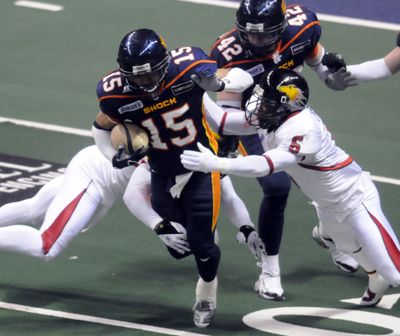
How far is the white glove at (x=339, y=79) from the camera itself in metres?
9.84

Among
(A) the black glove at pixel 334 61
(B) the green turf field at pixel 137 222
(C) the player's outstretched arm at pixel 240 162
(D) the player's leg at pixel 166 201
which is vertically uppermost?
(A) the black glove at pixel 334 61

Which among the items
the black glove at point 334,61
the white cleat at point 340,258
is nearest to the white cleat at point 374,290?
the white cleat at point 340,258

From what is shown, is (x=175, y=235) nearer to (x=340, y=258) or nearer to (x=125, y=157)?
(x=125, y=157)

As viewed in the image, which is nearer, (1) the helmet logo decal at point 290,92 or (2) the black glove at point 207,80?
(2) the black glove at point 207,80

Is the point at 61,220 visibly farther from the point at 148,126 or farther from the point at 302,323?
the point at 302,323

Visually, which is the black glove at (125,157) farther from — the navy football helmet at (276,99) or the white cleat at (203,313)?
the white cleat at (203,313)

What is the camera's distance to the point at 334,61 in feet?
32.2

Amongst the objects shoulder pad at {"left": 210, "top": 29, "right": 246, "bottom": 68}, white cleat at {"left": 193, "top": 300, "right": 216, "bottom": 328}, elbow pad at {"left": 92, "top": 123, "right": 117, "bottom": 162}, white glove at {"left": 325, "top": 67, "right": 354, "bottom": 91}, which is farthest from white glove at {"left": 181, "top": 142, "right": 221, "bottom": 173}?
white glove at {"left": 325, "top": 67, "right": 354, "bottom": 91}

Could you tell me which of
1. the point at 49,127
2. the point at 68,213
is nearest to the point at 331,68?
the point at 68,213

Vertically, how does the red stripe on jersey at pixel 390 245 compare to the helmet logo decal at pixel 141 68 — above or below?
below

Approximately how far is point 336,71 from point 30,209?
241 centimetres

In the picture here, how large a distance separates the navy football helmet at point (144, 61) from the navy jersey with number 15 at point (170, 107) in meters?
0.09

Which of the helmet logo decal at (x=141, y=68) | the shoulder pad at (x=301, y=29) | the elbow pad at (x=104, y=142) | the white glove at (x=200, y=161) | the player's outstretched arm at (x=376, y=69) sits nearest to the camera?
the white glove at (x=200, y=161)

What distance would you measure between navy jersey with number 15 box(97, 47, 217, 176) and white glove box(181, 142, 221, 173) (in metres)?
0.48
